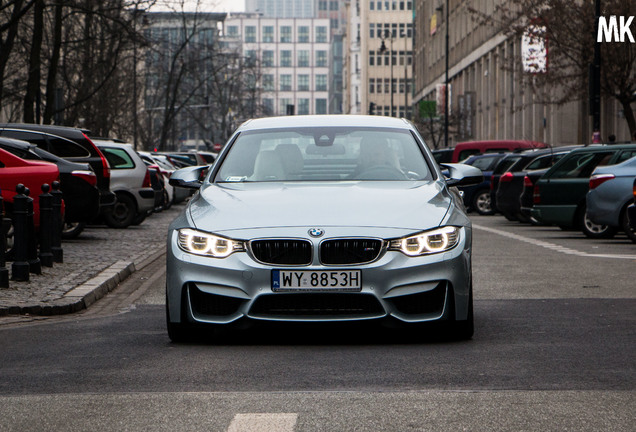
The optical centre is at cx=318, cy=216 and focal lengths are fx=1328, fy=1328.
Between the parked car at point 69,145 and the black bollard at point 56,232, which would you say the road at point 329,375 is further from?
the parked car at point 69,145

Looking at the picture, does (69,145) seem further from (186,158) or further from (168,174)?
(186,158)

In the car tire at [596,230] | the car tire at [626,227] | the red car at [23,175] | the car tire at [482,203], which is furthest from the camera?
the car tire at [482,203]

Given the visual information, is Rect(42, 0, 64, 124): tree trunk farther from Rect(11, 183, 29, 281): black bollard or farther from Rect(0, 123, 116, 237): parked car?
Rect(11, 183, 29, 281): black bollard

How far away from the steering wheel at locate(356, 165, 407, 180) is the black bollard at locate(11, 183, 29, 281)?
4.41 meters

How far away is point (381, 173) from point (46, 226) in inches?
244

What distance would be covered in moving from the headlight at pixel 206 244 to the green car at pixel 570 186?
14.9 meters

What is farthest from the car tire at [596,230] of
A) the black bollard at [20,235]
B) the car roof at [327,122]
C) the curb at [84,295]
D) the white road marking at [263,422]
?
the white road marking at [263,422]

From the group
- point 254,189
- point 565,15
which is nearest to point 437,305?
point 254,189

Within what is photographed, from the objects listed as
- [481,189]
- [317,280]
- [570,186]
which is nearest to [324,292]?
[317,280]

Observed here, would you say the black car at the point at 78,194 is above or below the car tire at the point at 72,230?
above

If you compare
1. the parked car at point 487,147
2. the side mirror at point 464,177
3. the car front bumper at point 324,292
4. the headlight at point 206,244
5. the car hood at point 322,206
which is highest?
the parked car at point 487,147

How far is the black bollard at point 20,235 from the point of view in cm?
1262

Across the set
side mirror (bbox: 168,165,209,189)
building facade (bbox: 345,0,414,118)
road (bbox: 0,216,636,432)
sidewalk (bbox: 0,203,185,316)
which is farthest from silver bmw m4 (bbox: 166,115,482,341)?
building facade (bbox: 345,0,414,118)

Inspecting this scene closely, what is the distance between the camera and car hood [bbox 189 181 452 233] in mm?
8227
